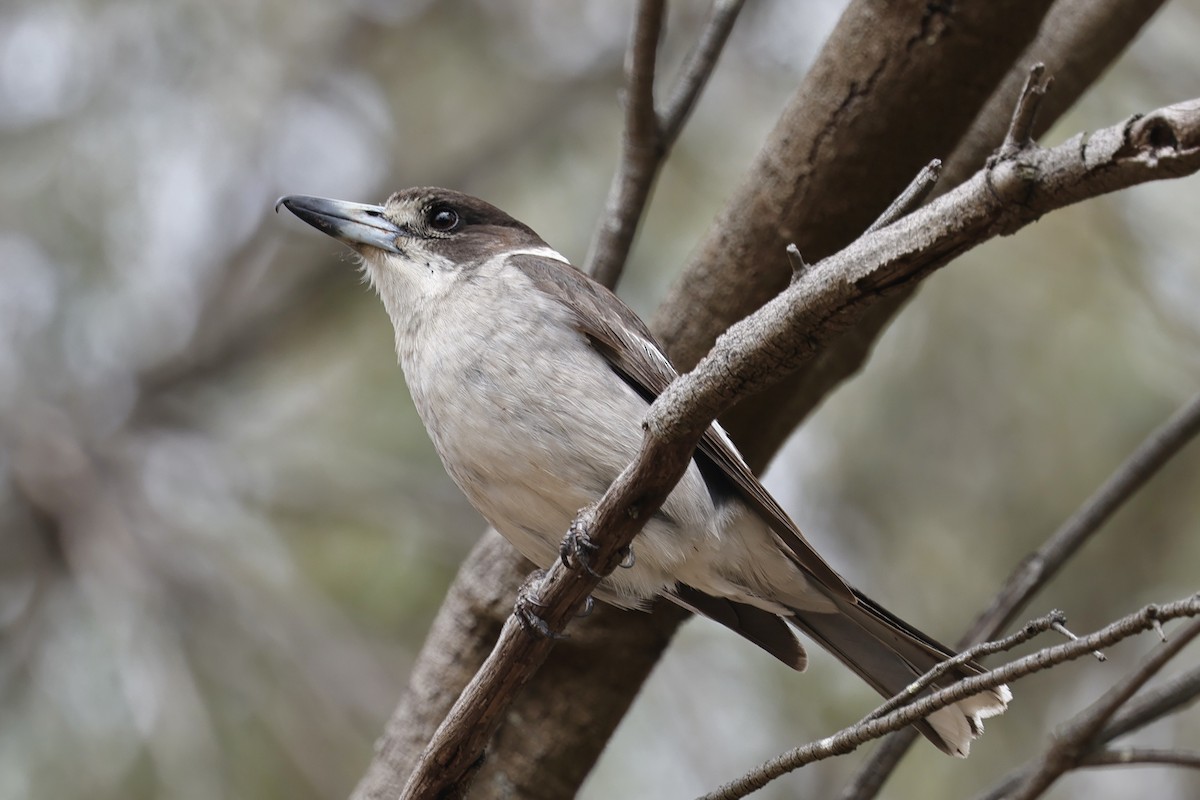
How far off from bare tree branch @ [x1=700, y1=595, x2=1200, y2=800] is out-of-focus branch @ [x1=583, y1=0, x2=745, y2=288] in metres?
1.78

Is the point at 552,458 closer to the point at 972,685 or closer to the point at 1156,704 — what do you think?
the point at 972,685

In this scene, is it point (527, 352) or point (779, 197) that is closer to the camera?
point (527, 352)

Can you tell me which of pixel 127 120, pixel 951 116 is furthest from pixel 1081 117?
pixel 127 120

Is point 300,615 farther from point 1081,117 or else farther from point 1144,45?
point 1144,45

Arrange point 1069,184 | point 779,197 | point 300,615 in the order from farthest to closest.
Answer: point 300,615
point 779,197
point 1069,184

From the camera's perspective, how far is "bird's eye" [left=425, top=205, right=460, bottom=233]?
3.64 m

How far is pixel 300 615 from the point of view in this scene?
5.17 m

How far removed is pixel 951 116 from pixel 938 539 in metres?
2.99

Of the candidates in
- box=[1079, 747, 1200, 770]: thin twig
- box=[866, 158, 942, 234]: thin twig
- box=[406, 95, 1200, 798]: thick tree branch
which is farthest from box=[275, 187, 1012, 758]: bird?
box=[866, 158, 942, 234]: thin twig

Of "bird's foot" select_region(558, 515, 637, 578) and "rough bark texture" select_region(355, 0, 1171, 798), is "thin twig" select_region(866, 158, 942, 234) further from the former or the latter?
"rough bark texture" select_region(355, 0, 1171, 798)

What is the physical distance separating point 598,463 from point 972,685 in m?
1.08

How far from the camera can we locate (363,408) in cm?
610

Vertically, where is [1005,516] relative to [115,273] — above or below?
above

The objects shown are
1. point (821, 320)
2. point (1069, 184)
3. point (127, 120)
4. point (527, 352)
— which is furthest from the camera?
point (127, 120)
